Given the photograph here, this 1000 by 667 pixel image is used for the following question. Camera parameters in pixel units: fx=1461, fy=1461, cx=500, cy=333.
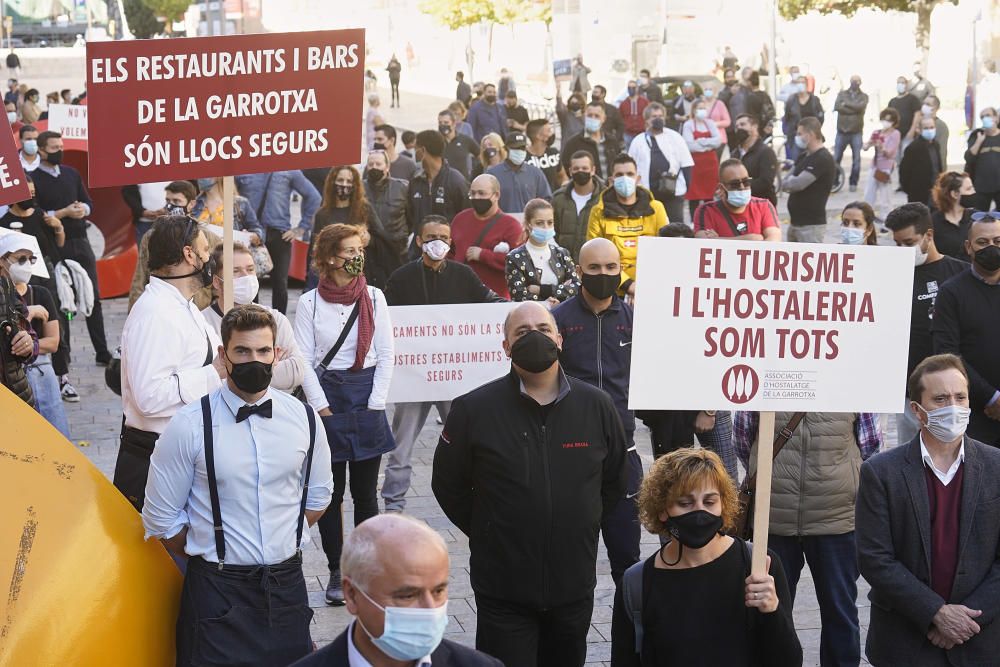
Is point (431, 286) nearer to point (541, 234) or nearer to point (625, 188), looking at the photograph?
point (541, 234)

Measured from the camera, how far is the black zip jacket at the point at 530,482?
5324 mm

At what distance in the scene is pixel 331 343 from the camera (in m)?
7.51

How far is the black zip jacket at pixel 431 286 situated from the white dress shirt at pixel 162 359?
3.27 meters

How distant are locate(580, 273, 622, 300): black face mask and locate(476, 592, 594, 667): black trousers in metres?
1.99

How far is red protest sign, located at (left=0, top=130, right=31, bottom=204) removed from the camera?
6441mm

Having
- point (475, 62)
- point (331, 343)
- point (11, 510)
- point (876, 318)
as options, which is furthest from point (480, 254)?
point (475, 62)

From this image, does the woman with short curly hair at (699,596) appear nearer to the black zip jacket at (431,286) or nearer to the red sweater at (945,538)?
the red sweater at (945,538)

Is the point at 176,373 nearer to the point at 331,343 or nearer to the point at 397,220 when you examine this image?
the point at 331,343

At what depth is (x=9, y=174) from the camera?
6.46 m

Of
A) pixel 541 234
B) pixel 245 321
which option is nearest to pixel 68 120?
pixel 541 234

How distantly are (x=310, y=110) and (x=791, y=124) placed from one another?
21758 mm

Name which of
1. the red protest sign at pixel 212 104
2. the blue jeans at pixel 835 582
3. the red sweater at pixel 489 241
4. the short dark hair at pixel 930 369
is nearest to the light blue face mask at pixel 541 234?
the red sweater at pixel 489 241

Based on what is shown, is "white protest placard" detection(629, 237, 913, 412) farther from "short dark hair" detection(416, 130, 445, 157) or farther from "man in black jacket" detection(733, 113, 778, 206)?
"man in black jacket" detection(733, 113, 778, 206)

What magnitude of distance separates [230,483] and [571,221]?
23.9ft
